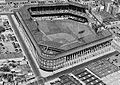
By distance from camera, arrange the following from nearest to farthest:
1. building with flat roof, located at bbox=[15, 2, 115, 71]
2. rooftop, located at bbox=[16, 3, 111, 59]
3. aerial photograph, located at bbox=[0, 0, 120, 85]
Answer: aerial photograph, located at bbox=[0, 0, 120, 85] → building with flat roof, located at bbox=[15, 2, 115, 71] → rooftop, located at bbox=[16, 3, 111, 59]

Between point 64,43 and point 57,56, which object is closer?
point 57,56

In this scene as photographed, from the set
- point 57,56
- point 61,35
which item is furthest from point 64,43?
point 57,56

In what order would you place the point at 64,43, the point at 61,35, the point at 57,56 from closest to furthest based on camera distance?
the point at 57,56, the point at 64,43, the point at 61,35

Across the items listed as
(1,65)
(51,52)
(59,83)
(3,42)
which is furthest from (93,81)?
(3,42)

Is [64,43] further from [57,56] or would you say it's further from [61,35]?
[57,56]

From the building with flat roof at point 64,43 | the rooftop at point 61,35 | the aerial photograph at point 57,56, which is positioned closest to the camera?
the aerial photograph at point 57,56

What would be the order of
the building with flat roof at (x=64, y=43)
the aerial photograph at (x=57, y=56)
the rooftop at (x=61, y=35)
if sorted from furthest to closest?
1. the rooftop at (x=61, y=35)
2. the building with flat roof at (x=64, y=43)
3. the aerial photograph at (x=57, y=56)

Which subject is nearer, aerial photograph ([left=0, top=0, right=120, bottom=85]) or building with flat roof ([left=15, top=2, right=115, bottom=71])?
aerial photograph ([left=0, top=0, right=120, bottom=85])

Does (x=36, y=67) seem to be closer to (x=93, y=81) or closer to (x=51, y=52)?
(x=51, y=52)

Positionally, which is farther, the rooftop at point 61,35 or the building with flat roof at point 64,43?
the rooftop at point 61,35

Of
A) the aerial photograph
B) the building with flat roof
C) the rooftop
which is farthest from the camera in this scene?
the rooftop

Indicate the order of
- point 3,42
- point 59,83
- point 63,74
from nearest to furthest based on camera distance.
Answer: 1. point 59,83
2. point 63,74
3. point 3,42
